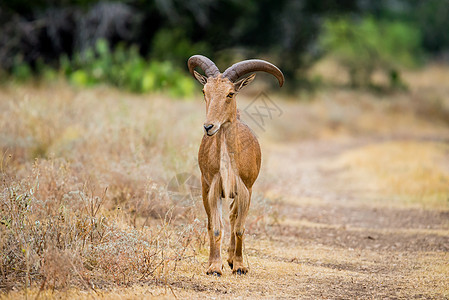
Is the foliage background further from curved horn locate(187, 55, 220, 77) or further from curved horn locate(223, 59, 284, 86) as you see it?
curved horn locate(223, 59, 284, 86)

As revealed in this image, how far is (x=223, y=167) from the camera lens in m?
6.61

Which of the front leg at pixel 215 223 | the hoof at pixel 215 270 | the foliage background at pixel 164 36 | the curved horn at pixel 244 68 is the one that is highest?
the foliage background at pixel 164 36

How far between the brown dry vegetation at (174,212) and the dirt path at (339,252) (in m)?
0.02

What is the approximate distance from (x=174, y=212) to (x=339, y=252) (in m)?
2.18

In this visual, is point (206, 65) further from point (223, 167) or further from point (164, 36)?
point (164, 36)

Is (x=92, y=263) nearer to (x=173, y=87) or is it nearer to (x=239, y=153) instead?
(x=239, y=153)

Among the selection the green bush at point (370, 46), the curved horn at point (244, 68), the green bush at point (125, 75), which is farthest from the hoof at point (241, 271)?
the green bush at point (370, 46)

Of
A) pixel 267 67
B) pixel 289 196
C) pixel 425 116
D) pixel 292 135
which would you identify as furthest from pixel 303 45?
pixel 267 67

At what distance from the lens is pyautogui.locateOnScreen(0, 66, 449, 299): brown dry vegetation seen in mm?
5875

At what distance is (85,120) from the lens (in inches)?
485

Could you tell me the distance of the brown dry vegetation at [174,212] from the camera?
5.88 m

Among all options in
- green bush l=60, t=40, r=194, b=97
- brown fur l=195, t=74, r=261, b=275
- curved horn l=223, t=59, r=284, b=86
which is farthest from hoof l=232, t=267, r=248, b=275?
green bush l=60, t=40, r=194, b=97

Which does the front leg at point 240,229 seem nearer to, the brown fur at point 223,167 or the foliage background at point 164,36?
the brown fur at point 223,167

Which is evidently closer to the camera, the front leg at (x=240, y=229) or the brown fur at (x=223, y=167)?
the brown fur at (x=223, y=167)
